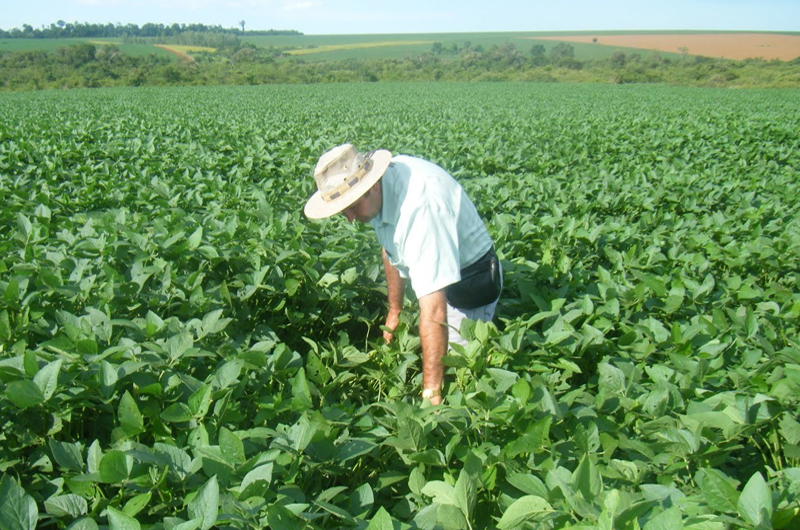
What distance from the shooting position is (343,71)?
2024 inches

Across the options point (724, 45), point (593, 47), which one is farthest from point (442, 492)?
point (593, 47)

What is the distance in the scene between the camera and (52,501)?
1441mm

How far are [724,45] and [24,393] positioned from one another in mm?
91447

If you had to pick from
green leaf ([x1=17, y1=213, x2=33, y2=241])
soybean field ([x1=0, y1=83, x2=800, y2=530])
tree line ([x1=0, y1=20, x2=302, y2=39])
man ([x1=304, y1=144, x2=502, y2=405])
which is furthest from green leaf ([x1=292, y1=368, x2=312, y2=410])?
tree line ([x1=0, y1=20, x2=302, y2=39])

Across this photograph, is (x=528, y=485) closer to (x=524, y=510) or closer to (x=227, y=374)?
(x=524, y=510)

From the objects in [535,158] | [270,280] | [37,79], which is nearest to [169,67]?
[37,79]

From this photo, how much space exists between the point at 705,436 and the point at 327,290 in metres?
1.98

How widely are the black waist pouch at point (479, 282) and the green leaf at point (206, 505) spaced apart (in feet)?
6.02

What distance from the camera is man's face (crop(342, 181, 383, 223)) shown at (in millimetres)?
2650

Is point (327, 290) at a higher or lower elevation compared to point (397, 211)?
lower

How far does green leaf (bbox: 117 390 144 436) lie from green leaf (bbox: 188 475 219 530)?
1.56ft

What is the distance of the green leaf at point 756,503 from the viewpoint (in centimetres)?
112

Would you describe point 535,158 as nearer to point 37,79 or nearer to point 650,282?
point 650,282

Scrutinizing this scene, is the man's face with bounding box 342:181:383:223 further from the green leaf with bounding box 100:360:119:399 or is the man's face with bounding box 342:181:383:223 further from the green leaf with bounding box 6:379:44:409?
the green leaf with bounding box 6:379:44:409
